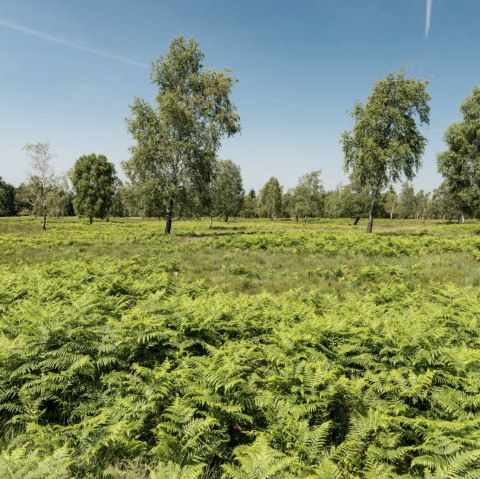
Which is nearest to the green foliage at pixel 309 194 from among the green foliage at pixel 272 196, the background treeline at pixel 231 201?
the background treeline at pixel 231 201

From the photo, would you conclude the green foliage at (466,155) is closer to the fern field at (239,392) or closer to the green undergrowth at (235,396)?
the fern field at (239,392)

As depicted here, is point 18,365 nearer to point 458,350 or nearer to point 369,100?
point 458,350

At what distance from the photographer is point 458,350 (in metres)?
5.30

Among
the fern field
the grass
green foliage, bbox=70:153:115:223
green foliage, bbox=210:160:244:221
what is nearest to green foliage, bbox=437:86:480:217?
the grass

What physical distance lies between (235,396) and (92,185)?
68.0 meters

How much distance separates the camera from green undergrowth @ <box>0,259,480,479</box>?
3.56 m

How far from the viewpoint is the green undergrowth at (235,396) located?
3562 millimetres

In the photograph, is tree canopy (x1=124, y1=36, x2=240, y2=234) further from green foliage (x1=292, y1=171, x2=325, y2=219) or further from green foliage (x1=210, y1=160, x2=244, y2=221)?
green foliage (x1=292, y1=171, x2=325, y2=219)

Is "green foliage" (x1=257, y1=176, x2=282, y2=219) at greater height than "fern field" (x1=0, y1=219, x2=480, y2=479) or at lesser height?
greater

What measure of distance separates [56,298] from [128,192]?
2523 centimetres

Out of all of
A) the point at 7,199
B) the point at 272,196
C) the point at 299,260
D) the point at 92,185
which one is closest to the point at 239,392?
the point at 299,260

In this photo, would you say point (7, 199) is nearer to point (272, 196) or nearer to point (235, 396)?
point (272, 196)

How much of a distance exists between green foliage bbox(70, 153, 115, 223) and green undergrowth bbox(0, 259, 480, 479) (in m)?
61.8

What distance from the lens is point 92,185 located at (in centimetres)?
6406
